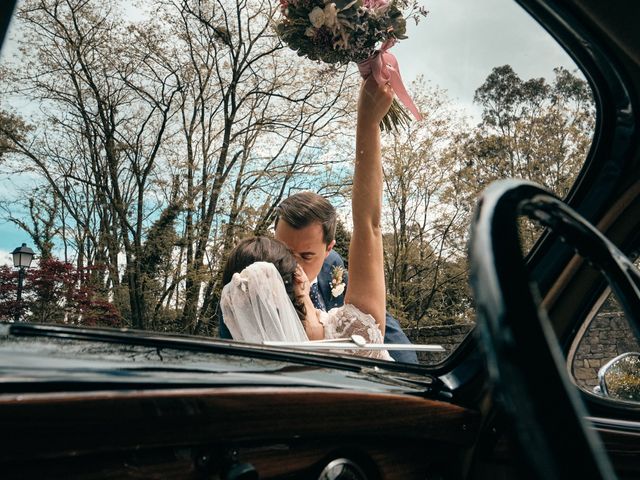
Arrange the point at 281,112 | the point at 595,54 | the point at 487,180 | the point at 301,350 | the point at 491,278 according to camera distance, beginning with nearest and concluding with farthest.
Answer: the point at 491,278
the point at 301,350
the point at 595,54
the point at 281,112
the point at 487,180

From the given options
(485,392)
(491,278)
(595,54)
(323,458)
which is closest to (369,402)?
(323,458)

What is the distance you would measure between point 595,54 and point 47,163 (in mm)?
1337

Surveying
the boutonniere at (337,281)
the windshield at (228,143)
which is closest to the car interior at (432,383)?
the windshield at (228,143)

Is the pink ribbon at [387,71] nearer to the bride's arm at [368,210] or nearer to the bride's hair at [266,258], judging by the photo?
the bride's arm at [368,210]

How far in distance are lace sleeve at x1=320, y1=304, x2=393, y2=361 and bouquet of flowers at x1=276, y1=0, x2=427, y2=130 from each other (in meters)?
0.60

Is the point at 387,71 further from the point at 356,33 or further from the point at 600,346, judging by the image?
the point at 600,346

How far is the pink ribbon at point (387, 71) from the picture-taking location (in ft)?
5.39

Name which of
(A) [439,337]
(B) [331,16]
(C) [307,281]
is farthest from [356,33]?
(A) [439,337]

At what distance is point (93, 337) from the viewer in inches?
37.6

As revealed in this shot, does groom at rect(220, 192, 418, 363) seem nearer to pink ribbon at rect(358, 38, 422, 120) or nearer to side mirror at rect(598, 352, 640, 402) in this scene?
pink ribbon at rect(358, 38, 422, 120)

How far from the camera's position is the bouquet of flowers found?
166 cm

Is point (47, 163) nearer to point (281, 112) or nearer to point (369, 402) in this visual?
point (281, 112)

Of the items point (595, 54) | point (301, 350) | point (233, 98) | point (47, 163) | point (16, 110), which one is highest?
point (595, 54)

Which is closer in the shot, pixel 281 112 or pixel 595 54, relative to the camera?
pixel 595 54
